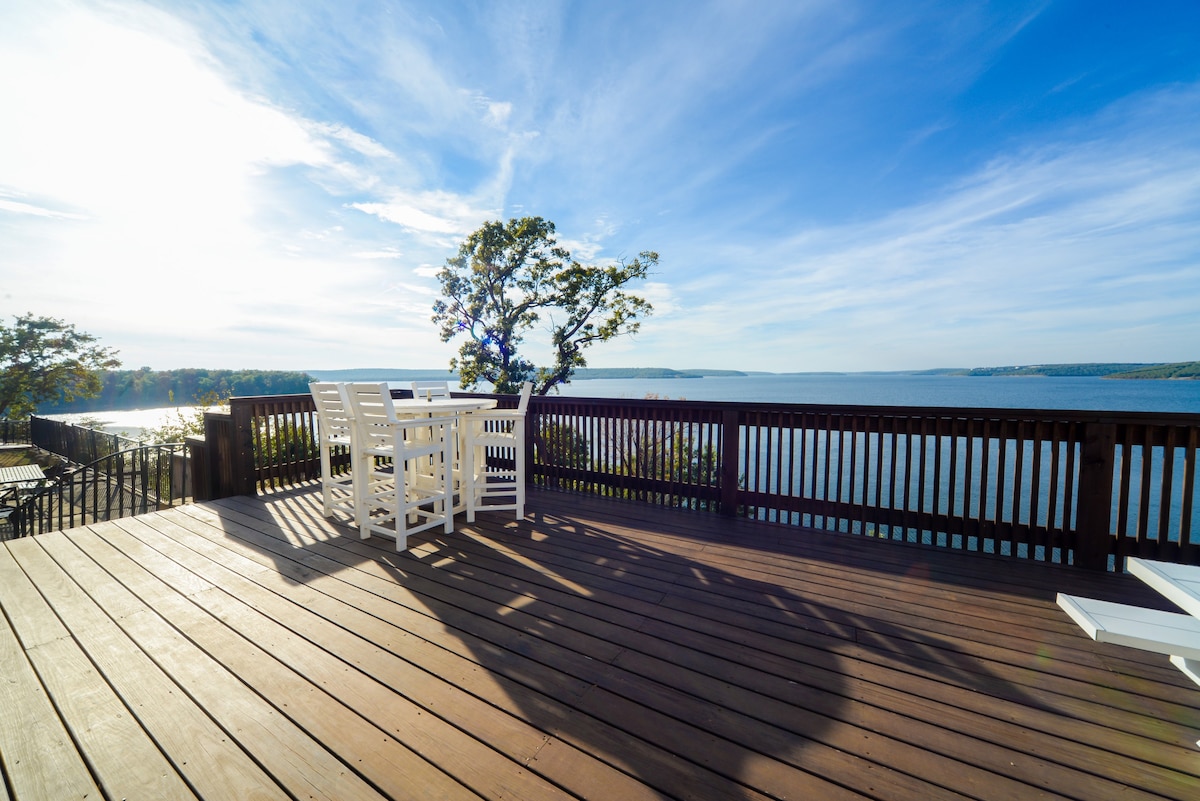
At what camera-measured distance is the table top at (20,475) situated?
4.87 metres

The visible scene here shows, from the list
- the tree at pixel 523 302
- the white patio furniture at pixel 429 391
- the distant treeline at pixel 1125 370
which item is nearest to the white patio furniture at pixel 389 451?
the white patio furniture at pixel 429 391

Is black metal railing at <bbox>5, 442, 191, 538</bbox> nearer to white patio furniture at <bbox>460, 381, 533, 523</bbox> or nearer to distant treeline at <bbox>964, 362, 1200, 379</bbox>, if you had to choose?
white patio furniture at <bbox>460, 381, 533, 523</bbox>

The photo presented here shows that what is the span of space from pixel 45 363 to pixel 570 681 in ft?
74.1

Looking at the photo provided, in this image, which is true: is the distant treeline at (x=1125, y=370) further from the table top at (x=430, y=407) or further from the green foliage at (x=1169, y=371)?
the table top at (x=430, y=407)

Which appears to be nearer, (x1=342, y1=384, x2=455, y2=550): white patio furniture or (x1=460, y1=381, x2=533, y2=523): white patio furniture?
(x1=342, y1=384, x2=455, y2=550): white patio furniture

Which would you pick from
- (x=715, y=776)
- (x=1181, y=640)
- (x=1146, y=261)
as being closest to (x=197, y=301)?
(x=715, y=776)

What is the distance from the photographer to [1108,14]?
505 cm

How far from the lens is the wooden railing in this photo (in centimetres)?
286

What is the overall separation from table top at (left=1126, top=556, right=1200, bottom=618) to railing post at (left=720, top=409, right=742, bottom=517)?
2506 mm

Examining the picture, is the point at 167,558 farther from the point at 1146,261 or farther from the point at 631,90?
the point at 1146,261

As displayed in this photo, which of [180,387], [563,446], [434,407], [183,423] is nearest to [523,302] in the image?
[180,387]

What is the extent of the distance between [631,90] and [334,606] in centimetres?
741

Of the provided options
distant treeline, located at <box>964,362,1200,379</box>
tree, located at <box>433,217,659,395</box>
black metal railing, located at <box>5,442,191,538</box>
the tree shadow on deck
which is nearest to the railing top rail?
black metal railing, located at <box>5,442,191,538</box>

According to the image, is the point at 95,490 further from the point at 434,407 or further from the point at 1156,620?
the point at 1156,620
